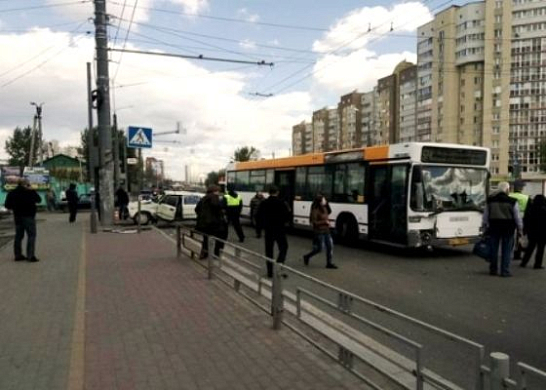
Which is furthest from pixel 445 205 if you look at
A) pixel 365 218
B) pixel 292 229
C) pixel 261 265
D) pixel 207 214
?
pixel 292 229

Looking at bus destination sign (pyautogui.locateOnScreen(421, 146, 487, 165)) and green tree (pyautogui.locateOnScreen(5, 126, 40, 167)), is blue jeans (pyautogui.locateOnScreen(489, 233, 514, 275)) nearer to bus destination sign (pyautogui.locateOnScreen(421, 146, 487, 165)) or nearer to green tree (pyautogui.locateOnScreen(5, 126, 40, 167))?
bus destination sign (pyautogui.locateOnScreen(421, 146, 487, 165))

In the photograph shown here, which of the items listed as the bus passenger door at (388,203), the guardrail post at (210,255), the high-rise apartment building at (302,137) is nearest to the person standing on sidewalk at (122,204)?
the bus passenger door at (388,203)

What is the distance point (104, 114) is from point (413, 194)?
42.7 feet

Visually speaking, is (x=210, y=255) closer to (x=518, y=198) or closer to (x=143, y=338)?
(x=143, y=338)

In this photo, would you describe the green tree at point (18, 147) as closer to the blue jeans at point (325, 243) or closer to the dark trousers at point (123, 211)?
the dark trousers at point (123, 211)

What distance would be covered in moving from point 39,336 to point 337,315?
3169 mm

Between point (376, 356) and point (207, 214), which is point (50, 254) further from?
point (376, 356)

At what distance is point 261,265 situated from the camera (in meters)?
7.36

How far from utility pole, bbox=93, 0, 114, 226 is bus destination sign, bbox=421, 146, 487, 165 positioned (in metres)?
12.6

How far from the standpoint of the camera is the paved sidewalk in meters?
4.68

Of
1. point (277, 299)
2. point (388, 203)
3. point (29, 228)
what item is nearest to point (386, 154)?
point (388, 203)

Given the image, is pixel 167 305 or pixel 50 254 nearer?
pixel 167 305

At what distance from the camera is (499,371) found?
116 inches

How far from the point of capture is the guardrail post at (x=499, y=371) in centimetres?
294
